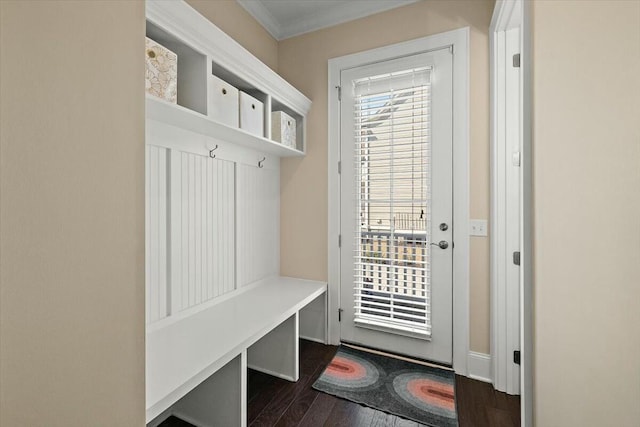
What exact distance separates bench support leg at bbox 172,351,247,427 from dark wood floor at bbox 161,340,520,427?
0.33ft

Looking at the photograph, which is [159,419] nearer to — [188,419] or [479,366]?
[188,419]

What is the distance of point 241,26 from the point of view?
2.21m

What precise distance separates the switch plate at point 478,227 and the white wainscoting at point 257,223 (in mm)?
1544

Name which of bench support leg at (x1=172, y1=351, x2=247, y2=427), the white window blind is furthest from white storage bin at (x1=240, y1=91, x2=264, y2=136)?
bench support leg at (x1=172, y1=351, x2=247, y2=427)

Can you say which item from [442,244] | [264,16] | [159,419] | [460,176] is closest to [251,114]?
[264,16]

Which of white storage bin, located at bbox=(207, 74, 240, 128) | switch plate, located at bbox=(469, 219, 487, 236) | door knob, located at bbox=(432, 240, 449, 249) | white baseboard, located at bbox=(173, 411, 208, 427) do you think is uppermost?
white storage bin, located at bbox=(207, 74, 240, 128)

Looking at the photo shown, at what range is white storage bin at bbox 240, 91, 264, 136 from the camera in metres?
1.77

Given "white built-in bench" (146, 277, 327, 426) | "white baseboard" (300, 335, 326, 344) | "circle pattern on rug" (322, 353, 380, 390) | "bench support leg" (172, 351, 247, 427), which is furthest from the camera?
"white baseboard" (300, 335, 326, 344)

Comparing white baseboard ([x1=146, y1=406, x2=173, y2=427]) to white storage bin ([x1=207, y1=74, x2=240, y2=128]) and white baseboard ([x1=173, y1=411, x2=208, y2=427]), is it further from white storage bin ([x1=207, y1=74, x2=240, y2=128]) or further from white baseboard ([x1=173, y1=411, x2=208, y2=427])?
white storage bin ([x1=207, y1=74, x2=240, y2=128])
